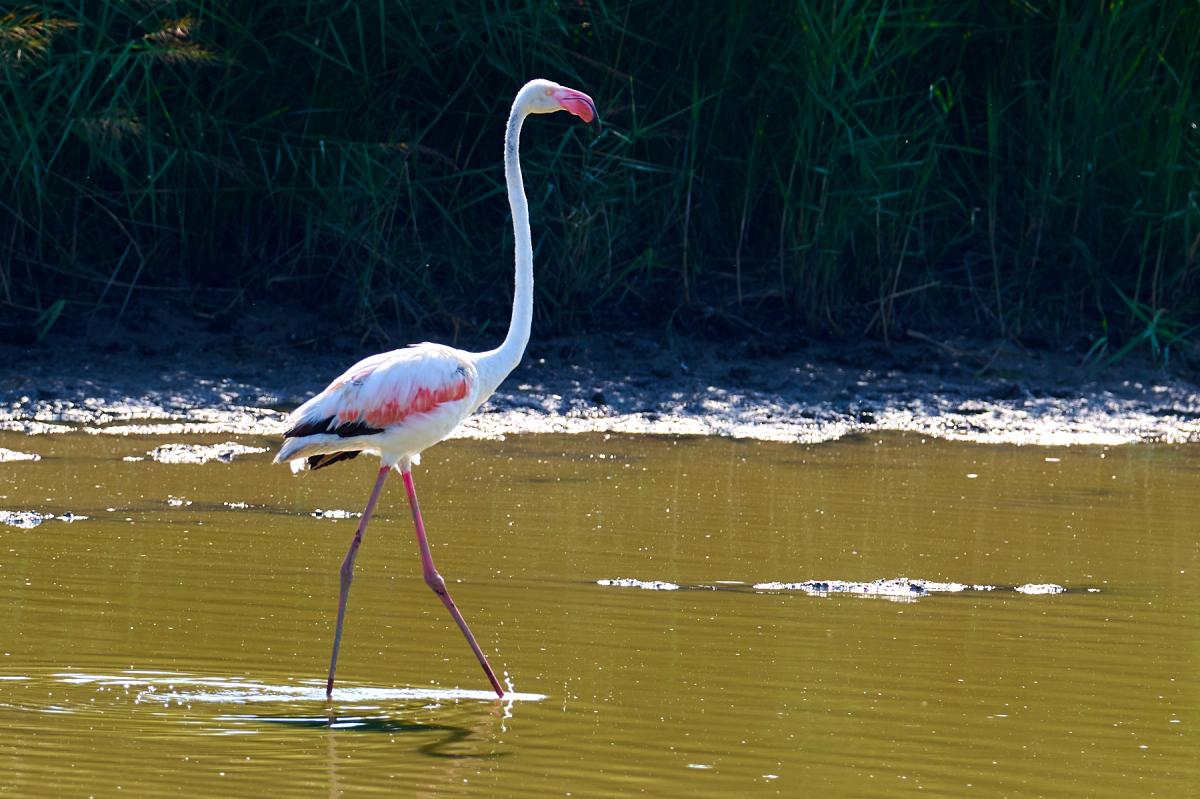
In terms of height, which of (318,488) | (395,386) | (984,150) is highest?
(984,150)

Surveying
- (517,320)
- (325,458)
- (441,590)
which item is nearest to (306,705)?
(441,590)

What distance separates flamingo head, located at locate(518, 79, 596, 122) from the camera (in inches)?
235

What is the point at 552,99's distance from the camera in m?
6.05

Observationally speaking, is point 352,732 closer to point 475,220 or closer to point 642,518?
point 642,518

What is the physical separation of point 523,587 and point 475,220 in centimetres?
488

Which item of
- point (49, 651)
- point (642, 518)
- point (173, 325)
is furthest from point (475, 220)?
point (49, 651)

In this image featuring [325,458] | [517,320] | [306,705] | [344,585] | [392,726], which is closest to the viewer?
→ [392,726]

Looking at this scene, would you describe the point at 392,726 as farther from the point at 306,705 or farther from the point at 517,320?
the point at 517,320

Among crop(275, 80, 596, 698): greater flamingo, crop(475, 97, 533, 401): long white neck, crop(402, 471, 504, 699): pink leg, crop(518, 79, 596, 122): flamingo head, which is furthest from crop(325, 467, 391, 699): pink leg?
crop(518, 79, 596, 122): flamingo head

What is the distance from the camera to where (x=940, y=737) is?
Answer: 4770 millimetres

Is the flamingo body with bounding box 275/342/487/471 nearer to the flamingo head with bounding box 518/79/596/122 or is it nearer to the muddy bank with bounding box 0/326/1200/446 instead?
the flamingo head with bounding box 518/79/596/122

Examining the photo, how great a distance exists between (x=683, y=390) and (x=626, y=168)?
1.42 metres

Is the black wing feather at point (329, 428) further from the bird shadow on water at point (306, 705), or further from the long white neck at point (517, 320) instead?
the bird shadow on water at point (306, 705)

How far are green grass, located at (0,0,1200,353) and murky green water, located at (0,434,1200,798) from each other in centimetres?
203
